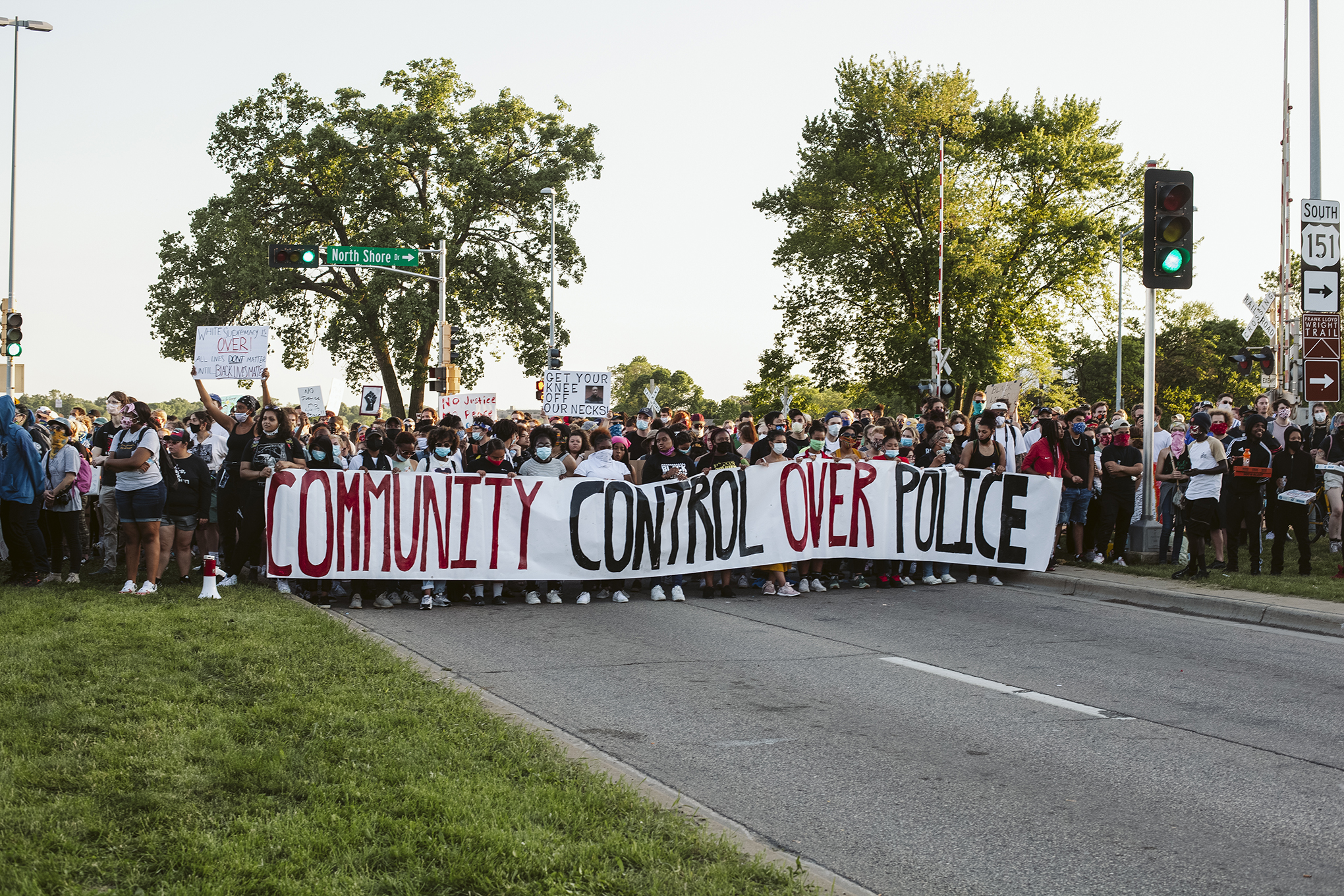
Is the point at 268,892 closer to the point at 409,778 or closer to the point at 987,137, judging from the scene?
the point at 409,778

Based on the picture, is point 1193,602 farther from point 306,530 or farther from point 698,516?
point 306,530

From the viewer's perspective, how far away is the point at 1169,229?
1376 cm

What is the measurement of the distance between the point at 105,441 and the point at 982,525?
9.84 m

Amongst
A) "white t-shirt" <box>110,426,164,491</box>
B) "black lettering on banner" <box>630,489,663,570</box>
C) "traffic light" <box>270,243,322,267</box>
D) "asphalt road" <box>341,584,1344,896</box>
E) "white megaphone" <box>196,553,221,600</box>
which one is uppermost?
"traffic light" <box>270,243,322,267</box>

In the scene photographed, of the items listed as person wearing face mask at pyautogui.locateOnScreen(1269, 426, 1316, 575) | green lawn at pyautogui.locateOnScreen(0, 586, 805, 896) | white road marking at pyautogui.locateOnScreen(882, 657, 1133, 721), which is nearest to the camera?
green lawn at pyautogui.locateOnScreen(0, 586, 805, 896)

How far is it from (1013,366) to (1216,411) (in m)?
33.4

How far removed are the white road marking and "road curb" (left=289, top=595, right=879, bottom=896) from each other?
2.88 meters

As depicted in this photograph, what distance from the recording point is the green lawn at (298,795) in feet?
13.0

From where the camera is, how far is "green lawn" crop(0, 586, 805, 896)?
3.97m

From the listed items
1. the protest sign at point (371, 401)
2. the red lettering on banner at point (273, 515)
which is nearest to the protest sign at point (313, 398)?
the protest sign at point (371, 401)

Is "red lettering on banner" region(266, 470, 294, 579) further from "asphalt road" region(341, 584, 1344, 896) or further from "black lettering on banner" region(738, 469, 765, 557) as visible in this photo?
"black lettering on banner" region(738, 469, 765, 557)

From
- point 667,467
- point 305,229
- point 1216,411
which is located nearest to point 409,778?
point 667,467

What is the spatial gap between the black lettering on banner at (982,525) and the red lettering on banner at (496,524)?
5.43 metres

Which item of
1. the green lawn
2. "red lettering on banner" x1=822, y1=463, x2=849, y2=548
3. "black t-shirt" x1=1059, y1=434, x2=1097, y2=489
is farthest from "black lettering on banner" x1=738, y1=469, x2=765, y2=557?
the green lawn
